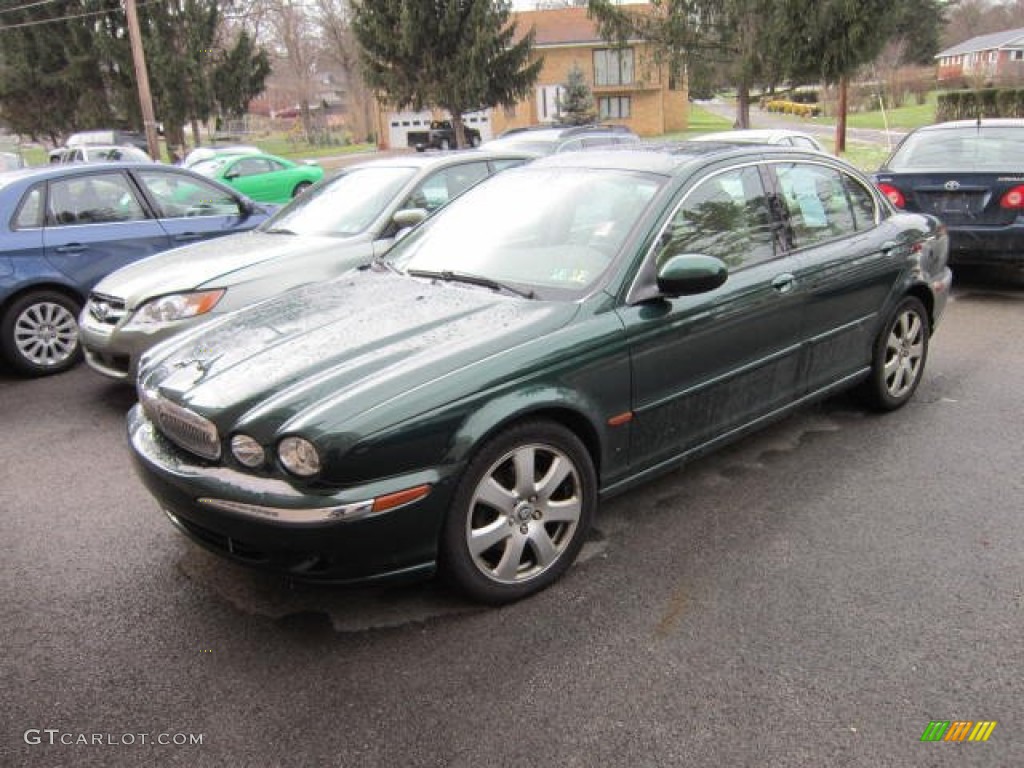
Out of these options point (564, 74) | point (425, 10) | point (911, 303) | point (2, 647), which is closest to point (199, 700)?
point (2, 647)

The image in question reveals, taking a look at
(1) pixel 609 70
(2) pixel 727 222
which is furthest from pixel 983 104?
(2) pixel 727 222

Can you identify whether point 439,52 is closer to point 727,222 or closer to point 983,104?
point 983,104

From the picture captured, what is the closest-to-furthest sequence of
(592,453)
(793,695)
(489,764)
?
(489,764) < (793,695) < (592,453)

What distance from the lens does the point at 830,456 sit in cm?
435

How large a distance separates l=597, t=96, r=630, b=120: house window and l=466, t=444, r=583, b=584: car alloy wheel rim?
141ft

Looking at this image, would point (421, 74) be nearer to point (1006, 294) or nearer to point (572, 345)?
point (1006, 294)

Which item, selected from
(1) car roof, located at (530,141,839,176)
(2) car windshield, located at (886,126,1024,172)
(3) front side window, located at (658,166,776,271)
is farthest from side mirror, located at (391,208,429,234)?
(2) car windshield, located at (886,126,1024,172)

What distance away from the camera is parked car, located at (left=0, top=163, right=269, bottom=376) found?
6301 millimetres

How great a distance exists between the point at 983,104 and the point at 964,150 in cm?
2618

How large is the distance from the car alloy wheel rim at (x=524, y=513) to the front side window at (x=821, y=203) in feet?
6.20

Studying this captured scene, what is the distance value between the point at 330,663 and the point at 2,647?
48.1 inches

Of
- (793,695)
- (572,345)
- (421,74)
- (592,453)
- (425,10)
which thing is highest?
(425,10)

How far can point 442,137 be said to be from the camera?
29.7 meters

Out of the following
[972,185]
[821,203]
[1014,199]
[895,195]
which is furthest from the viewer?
[895,195]
